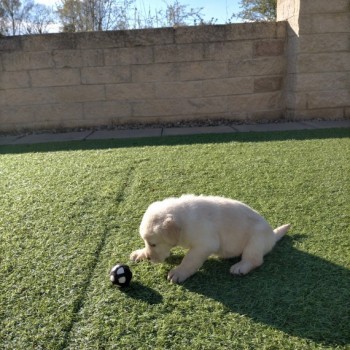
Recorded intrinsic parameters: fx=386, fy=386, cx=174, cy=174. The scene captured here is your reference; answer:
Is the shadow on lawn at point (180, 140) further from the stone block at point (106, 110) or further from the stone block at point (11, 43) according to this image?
the stone block at point (11, 43)

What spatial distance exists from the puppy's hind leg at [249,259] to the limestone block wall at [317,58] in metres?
5.00

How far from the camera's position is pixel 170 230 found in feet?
6.91

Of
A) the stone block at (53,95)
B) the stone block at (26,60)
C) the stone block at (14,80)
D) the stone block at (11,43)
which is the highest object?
the stone block at (11,43)

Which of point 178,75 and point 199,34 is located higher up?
point 199,34

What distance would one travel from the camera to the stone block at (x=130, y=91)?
6895 millimetres

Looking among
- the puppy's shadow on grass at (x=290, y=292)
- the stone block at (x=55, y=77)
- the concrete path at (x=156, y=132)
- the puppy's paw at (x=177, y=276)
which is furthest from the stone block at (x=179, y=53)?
the puppy's paw at (x=177, y=276)

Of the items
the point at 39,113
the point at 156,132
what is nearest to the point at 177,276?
the point at 156,132

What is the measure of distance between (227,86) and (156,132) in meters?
1.59

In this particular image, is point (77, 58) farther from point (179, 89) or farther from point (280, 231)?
point (280, 231)

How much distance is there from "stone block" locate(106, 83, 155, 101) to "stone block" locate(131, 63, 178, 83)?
0.10m

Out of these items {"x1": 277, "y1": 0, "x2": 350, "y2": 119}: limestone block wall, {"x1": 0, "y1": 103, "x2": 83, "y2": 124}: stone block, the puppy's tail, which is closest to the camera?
the puppy's tail

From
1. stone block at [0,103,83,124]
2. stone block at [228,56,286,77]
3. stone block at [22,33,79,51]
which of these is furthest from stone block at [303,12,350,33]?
stone block at [0,103,83,124]

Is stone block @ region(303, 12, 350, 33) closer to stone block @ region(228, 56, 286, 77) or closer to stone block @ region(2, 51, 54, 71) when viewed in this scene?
stone block @ region(228, 56, 286, 77)

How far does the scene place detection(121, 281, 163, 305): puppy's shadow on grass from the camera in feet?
6.49
